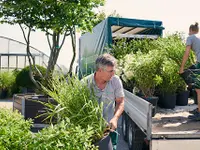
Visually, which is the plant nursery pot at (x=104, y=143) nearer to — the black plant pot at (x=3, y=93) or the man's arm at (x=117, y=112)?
the man's arm at (x=117, y=112)

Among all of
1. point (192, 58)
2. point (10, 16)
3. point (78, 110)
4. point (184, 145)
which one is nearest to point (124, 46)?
point (192, 58)

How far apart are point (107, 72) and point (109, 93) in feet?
0.96

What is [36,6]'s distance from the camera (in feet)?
30.2

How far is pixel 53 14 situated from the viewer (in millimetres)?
9578

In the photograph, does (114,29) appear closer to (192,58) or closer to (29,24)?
(29,24)

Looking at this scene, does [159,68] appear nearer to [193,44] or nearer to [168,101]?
[168,101]

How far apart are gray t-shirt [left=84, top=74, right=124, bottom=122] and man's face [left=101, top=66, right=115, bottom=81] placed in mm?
160

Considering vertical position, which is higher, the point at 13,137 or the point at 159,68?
the point at 159,68

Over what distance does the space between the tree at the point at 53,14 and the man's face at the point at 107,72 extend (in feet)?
17.0

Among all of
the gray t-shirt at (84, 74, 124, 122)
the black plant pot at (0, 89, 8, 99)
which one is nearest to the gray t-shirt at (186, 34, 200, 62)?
the gray t-shirt at (84, 74, 124, 122)

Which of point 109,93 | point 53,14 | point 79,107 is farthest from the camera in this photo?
point 53,14

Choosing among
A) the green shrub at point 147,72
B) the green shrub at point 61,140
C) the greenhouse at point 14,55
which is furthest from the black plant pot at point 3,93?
the green shrub at point 61,140

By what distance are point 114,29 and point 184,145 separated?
6165 millimetres

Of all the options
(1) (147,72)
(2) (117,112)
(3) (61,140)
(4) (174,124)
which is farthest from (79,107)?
(1) (147,72)
